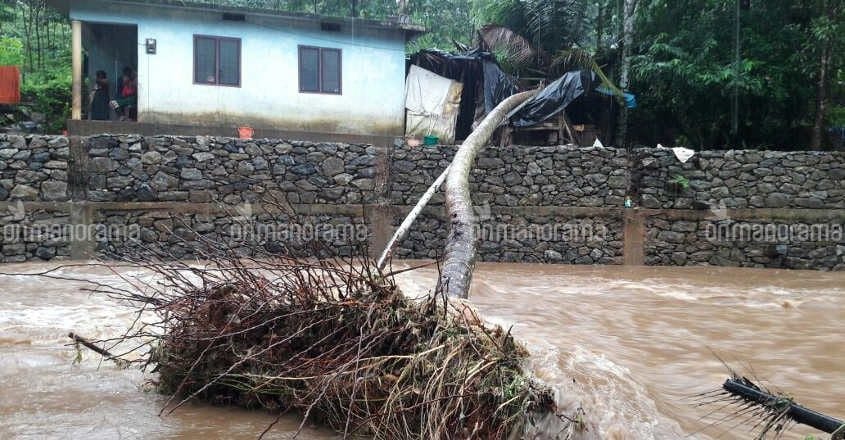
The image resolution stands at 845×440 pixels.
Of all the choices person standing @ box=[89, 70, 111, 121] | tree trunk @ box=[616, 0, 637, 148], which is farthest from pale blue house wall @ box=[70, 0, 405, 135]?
tree trunk @ box=[616, 0, 637, 148]

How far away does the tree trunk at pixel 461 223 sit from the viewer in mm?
5809

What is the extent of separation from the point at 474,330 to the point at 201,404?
1778 mm

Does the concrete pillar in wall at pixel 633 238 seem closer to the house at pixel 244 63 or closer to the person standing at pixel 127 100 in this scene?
the house at pixel 244 63

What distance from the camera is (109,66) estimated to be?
1598 centimetres

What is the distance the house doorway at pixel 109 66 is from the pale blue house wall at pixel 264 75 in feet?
2.06

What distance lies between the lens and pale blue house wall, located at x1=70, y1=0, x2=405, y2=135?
14273 mm

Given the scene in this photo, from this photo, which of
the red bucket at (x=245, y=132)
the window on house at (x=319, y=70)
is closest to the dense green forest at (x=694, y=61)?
the window on house at (x=319, y=70)

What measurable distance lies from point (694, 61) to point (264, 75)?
31.2 ft

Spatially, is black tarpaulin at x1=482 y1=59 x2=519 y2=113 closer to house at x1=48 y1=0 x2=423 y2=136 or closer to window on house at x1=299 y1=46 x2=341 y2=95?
house at x1=48 y1=0 x2=423 y2=136

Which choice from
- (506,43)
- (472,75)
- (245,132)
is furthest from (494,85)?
(245,132)

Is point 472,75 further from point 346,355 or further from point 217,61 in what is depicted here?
point 346,355

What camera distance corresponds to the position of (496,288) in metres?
9.35

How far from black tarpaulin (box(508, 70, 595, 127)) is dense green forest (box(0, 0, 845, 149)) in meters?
0.78

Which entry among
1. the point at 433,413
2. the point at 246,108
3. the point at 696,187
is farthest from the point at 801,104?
the point at 433,413
